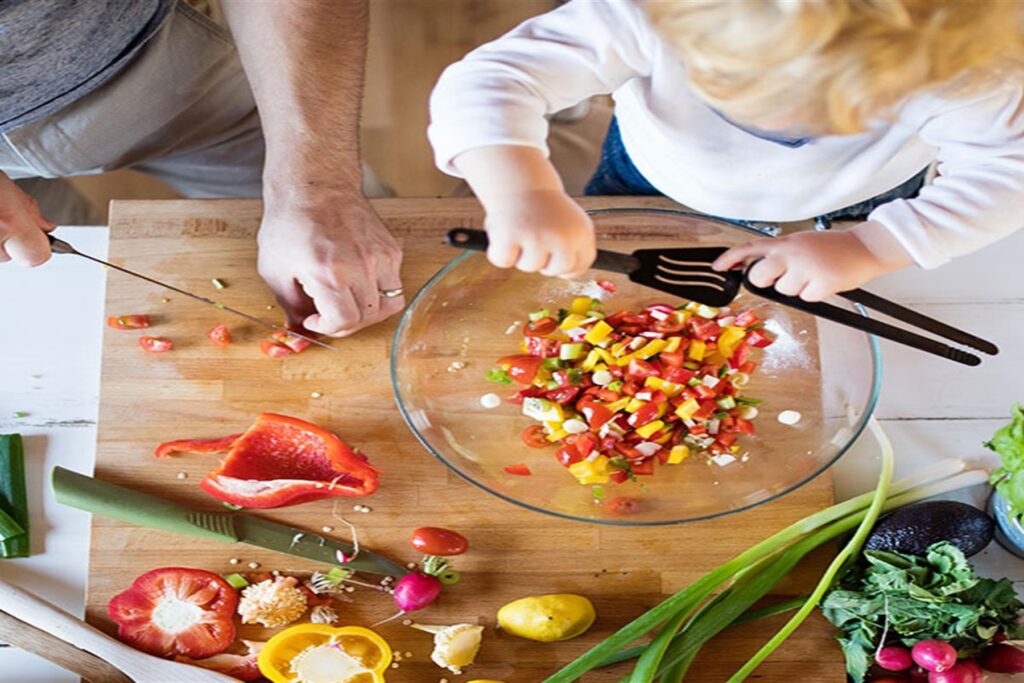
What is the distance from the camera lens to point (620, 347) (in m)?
1.26

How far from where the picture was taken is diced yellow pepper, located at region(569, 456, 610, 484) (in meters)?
1.24

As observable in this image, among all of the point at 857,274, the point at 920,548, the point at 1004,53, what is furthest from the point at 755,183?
the point at 920,548

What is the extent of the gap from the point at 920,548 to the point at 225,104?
120cm

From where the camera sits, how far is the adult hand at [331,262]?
1257 millimetres

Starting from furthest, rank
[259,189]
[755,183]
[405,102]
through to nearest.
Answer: [405,102] → [259,189] → [755,183]

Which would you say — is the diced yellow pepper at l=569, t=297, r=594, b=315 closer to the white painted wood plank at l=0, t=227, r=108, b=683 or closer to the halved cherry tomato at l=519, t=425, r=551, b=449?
the halved cherry tomato at l=519, t=425, r=551, b=449

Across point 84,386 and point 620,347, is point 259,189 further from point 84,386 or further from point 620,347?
point 620,347

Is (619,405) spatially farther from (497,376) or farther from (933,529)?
(933,529)

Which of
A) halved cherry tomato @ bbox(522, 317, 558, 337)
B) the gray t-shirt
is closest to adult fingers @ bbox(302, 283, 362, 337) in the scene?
halved cherry tomato @ bbox(522, 317, 558, 337)

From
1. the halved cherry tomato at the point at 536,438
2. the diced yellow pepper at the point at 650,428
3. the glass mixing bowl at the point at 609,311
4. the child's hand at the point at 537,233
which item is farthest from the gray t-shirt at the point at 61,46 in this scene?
the diced yellow pepper at the point at 650,428

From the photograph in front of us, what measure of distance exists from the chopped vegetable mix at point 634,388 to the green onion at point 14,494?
2.08 feet

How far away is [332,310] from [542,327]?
28 centimetres

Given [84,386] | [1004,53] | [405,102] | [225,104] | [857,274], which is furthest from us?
[405,102]

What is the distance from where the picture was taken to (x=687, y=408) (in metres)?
1.23
